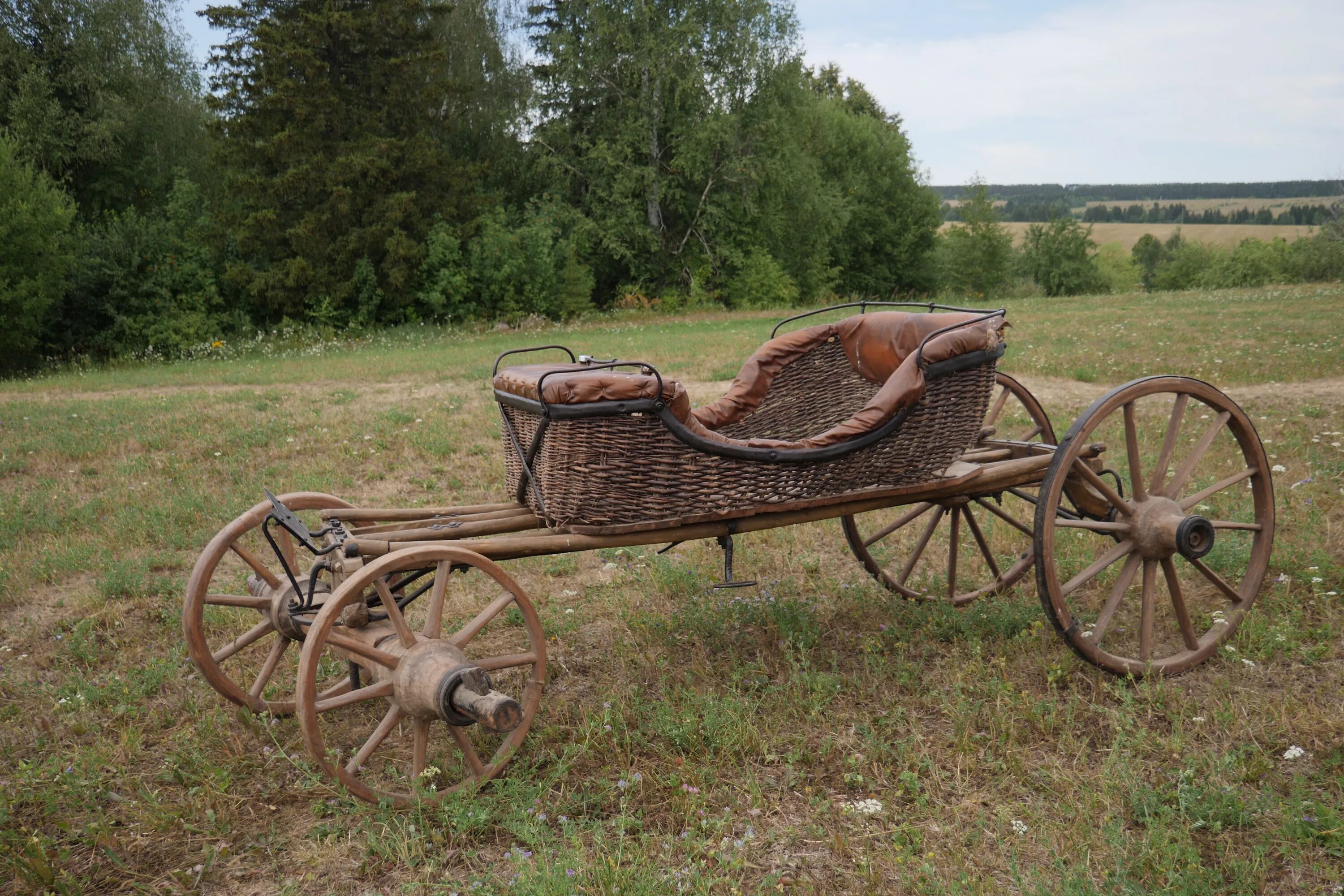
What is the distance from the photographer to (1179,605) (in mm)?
3586

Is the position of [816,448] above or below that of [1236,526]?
above

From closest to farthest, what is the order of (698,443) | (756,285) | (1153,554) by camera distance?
(698,443)
(1153,554)
(756,285)

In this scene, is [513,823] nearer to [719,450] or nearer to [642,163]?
[719,450]

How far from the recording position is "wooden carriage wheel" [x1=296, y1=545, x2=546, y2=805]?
2.85m

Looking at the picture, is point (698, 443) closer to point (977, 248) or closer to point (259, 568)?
point (259, 568)

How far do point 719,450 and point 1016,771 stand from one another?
1457 mm

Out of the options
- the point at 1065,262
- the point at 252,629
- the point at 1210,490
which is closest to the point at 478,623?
the point at 252,629

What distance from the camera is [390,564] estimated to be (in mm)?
2900

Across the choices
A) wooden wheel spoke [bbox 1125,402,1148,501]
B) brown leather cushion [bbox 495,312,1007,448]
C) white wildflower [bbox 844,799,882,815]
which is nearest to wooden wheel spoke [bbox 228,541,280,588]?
brown leather cushion [bbox 495,312,1007,448]

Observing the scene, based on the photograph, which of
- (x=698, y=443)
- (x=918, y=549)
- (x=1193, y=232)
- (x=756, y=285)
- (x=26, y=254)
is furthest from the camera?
(x=1193, y=232)

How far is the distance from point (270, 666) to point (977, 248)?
47472mm

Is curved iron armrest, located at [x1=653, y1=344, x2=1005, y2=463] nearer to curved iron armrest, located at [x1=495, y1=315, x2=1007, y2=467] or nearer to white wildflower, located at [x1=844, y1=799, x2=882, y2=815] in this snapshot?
curved iron armrest, located at [x1=495, y1=315, x2=1007, y2=467]

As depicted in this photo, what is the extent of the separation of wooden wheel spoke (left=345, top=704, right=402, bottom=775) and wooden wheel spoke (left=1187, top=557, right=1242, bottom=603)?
305cm

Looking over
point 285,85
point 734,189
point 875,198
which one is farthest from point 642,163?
point 875,198
